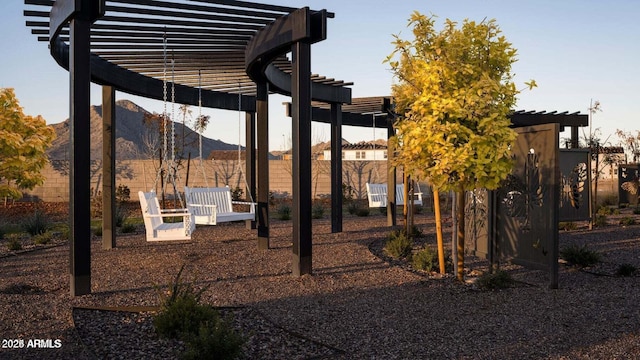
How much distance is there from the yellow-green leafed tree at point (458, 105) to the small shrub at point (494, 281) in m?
0.91

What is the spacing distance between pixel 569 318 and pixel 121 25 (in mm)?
5390

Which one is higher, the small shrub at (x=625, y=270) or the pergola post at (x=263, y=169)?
the pergola post at (x=263, y=169)

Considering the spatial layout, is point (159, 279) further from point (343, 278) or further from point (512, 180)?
point (512, 180)

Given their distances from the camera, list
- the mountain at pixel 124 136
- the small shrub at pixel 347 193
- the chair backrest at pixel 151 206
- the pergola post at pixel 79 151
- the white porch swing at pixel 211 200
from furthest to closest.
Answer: the mountain at pixel 124 136, the small shrub at pixel 347 193, the white porch swing at pixel 211 200, the chair backrest at pixel 151 206, the pergola post at pixel 79 151

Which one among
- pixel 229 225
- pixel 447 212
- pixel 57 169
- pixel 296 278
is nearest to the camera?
pixel 296 278

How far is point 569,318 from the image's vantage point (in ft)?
15.8

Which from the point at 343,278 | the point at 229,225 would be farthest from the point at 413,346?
the point at 229,225

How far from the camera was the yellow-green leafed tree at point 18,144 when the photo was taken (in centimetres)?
1035

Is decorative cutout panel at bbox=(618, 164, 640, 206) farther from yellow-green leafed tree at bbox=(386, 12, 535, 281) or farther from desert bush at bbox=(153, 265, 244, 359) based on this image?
desert bush at bbox=(153, 265, 244, 359)

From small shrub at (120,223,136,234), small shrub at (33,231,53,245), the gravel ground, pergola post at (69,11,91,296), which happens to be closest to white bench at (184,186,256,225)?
the gravel ground

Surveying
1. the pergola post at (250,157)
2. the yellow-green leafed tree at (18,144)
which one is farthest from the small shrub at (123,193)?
the pergola post at (250,157)

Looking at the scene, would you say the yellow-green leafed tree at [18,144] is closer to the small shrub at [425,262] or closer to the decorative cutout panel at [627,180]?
the small shrub at [425,262]

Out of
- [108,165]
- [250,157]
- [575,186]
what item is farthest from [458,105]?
[575,186]

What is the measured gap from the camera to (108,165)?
8516 millimetres
